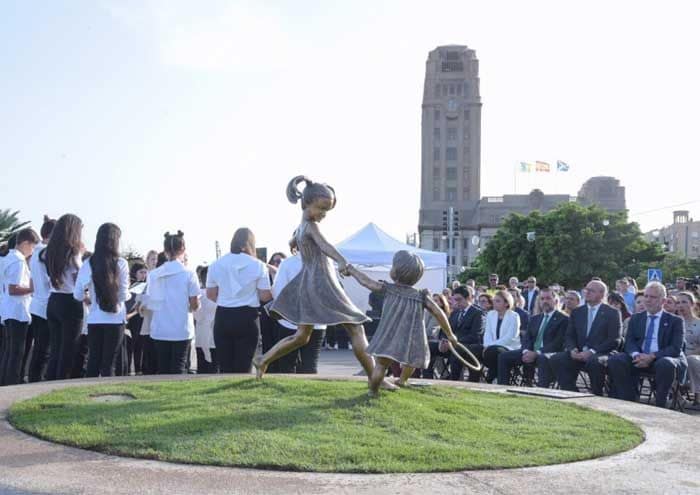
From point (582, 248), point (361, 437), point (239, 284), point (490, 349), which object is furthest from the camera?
point (582, 248)

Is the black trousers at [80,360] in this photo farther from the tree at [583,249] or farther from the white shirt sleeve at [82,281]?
the tree at [583,249]

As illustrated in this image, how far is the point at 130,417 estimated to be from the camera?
5.95 m

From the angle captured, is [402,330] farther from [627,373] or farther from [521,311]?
[521,311]

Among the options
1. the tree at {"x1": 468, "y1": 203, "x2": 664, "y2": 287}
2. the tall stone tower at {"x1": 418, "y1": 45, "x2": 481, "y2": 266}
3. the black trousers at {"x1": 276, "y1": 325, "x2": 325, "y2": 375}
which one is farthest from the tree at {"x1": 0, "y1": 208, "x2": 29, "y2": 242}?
the tall stone tower at {"x1": 418, "y1": 45, "x2": 481, "y2": 266}

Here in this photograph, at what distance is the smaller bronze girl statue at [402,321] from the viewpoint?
6793 millimetres

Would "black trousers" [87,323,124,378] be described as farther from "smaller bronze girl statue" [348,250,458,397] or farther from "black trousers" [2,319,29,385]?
"smaller bronze girl statue" [348,250,458,397]

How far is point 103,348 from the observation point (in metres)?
9.02

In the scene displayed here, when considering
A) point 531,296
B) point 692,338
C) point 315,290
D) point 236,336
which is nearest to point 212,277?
point 236,336

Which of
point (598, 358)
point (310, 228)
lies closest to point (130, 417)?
point (310, 228)

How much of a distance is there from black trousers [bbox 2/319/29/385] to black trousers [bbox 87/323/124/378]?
1.30 meters

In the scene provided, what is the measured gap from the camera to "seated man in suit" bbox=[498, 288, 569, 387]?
1187 cm

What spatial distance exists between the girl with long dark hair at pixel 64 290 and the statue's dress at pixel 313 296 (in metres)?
3.13

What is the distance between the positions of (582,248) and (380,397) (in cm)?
5724

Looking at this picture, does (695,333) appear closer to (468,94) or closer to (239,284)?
(239,284)
